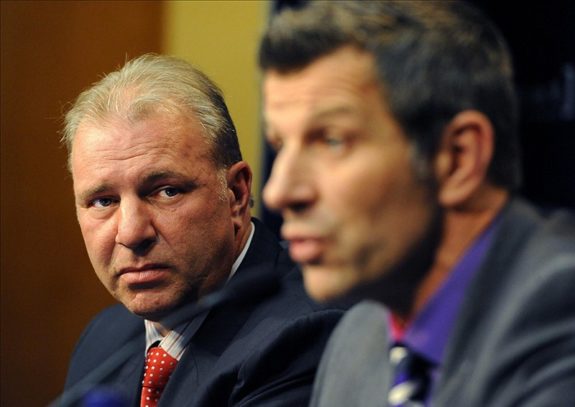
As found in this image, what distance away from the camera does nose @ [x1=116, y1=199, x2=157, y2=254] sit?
6.55 ft

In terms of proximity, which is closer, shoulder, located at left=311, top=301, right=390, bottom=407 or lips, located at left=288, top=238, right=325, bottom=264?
lips, located at left=288, top=238, right=325, bottom=264

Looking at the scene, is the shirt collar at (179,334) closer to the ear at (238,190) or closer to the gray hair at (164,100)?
the ear at (238,190)

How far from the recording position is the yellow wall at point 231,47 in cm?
262

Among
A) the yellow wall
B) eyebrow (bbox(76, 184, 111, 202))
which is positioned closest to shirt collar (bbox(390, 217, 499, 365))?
eyebrow (bbox(76, 184, 111, 202))

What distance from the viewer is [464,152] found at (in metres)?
→ 1.19

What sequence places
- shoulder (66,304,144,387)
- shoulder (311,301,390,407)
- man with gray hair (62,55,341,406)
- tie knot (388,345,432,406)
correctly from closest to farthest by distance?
tie knot (388,345,432,406) → shoulder (311,301,390,407) → man with gray hair (62,55,341,406) → shoulder (66,304,144,387)

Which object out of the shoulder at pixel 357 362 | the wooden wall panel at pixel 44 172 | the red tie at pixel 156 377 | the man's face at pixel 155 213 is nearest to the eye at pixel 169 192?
the man's face at pixel 155 213

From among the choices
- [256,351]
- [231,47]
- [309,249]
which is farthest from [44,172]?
[309,249]

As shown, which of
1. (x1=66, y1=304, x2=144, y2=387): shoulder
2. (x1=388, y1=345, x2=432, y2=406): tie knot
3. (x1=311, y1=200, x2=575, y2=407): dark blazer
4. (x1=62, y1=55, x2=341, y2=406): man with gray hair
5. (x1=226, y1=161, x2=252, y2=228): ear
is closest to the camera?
(x1=311, y1=200, x2=575, y2=407): dark blazer

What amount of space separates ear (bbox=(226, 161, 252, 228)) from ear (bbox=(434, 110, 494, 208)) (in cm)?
94

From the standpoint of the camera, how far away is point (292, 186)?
119 cm

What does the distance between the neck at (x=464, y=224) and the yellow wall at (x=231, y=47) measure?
1378 mm

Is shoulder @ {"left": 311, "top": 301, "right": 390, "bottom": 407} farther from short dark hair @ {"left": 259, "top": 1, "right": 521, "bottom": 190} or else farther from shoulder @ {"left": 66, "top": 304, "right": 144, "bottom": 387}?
shoulder @ {"left": 66, "top": 304, "right": 144, "bottom": 387}

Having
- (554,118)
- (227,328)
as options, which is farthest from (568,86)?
(227,328)
